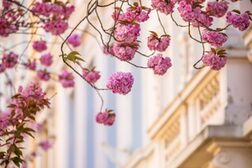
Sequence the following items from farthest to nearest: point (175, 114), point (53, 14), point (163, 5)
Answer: point (175, 114) < point (53, 14) < point (163, 5)

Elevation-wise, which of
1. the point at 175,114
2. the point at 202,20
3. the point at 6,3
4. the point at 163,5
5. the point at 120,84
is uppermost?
the point at 6,3

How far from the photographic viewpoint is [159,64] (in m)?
12.2

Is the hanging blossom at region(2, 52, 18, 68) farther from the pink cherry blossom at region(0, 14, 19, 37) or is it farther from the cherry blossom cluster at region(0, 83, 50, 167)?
the cherry blossom cluster at region(0, 83, 50, 167)

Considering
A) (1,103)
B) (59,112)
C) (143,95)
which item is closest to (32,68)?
(143,95)

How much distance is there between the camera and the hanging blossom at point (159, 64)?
12227 millimetres

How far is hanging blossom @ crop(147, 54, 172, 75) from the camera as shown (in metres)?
12.2

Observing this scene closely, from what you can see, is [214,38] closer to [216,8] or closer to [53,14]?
[216,8]

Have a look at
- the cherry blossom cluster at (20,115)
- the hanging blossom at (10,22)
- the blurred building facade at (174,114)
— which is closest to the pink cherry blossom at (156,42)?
the cherry blossom cluster at (20,115)

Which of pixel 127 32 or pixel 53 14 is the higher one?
pixel 53 14

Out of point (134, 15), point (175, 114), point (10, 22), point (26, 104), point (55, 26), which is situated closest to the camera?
point (134, 15)

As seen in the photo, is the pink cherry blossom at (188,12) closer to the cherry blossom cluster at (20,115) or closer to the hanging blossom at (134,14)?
the hanging blossom at (134,14)

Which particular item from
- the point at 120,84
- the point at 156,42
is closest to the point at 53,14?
the point at 156,42

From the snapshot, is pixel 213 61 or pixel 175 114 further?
pixel 175 114

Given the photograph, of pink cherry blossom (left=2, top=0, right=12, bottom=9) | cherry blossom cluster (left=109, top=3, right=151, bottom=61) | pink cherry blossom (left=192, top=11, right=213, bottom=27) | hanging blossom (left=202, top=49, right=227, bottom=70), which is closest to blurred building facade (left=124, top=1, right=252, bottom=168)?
pink cherry blossom (left=2, top=0, right=12, bottom=9)
